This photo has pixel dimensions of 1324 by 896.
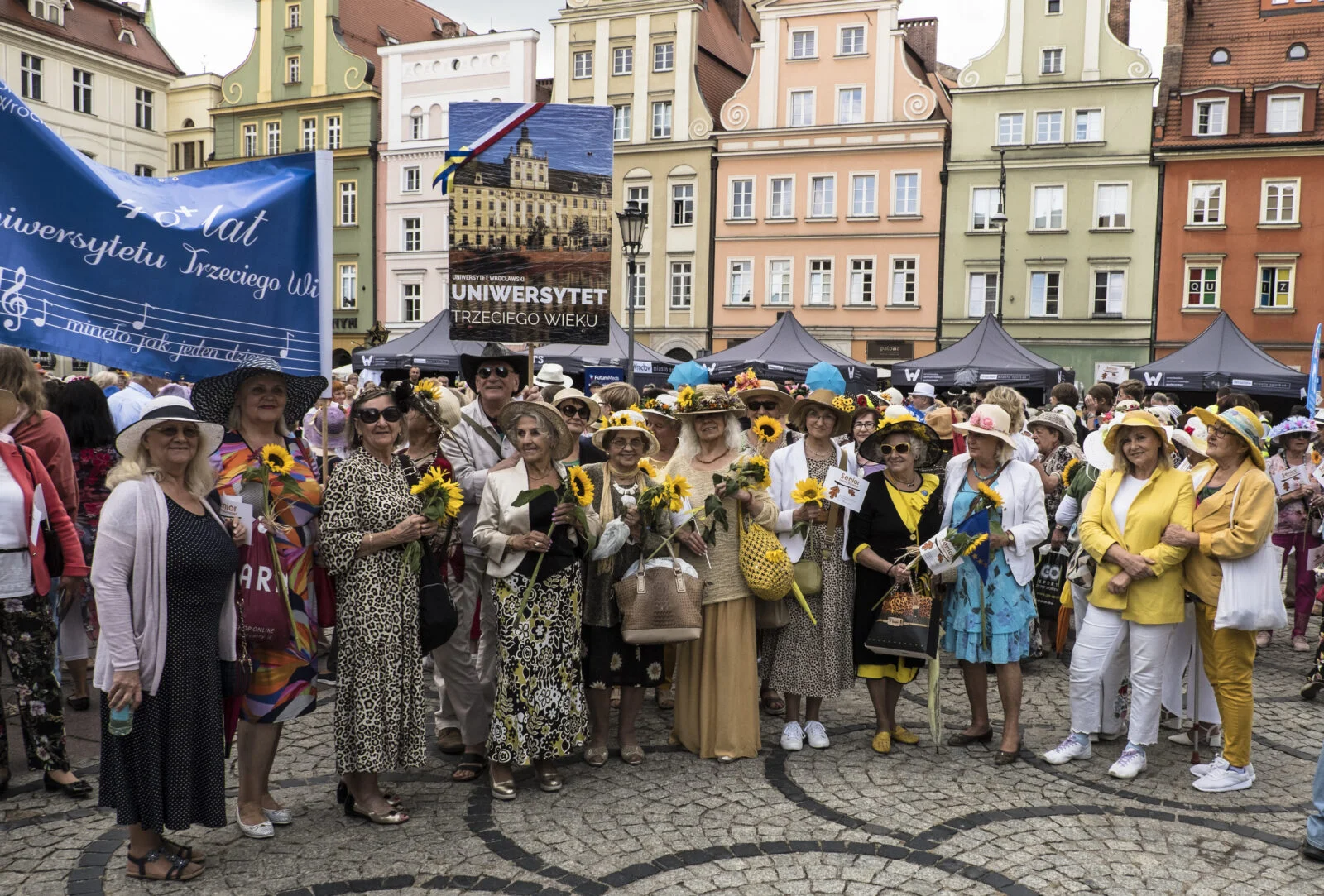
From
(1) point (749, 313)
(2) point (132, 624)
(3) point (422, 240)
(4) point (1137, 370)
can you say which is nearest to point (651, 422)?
(2) point (132, 624)

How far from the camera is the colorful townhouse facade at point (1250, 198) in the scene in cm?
3081

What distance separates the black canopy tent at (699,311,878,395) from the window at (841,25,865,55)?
52.1 feet

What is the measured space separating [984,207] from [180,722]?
3235 cm

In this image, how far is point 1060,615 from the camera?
24.8 feet

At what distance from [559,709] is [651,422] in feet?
6.36

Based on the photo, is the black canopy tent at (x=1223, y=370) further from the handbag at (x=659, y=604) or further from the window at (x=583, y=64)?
the window at (x=583, y=64)

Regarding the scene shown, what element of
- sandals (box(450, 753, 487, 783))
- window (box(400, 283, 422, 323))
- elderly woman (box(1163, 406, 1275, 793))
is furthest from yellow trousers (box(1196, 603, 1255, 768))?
window (box(400, 283, 422, 323))

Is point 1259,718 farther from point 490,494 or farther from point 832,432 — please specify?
point 490,494

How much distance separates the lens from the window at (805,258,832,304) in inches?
1378

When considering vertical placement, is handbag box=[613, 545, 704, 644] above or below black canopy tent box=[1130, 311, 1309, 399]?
below

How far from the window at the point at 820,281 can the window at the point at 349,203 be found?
17.3 metres

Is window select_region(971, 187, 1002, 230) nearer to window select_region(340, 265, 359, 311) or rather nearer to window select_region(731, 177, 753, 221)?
window select_region(731, 177, 753, 221)

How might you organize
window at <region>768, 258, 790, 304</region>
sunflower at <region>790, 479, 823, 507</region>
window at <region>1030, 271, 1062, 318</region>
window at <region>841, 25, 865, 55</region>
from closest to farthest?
sunflower at <region>790, 479, 823, 507</region> < window at <region>1030, 271, 1062, 318</region> < window at <region>841, 25, 865, 55</region> < window at <region>768, 258, 790, 304</region>

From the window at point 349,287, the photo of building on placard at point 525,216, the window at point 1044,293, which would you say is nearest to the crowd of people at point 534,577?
the photo of building on placard at point 525,216
